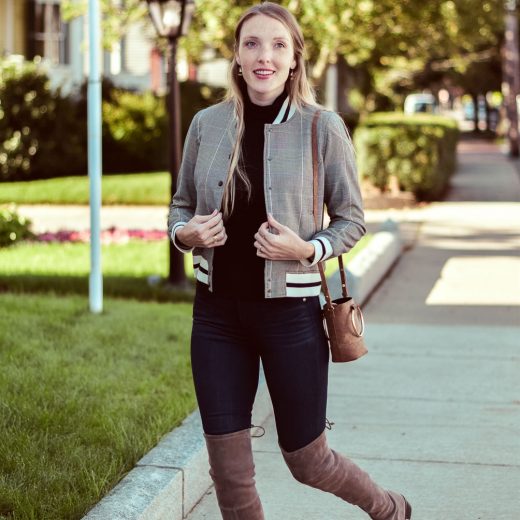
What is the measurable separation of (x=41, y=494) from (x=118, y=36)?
18855mm

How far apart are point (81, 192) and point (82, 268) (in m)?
9.36

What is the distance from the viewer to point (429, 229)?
1582 cm

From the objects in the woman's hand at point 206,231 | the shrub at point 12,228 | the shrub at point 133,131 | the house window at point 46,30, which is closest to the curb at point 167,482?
the woman's hand at point 206,231

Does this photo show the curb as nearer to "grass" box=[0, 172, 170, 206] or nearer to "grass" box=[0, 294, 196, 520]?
"grass" box=[0, 294, 196, 520]

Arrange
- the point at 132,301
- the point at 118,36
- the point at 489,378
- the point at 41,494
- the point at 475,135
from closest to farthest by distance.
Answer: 1. the point at 41,494
2. the point at 489,378
3. the point at 132,301
4. the point at 118,36
5. the point at 475,135

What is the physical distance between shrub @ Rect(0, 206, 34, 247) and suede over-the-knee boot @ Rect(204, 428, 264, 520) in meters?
9.48

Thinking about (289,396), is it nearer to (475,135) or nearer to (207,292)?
(207,292)

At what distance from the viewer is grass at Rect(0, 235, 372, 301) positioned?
9828mm

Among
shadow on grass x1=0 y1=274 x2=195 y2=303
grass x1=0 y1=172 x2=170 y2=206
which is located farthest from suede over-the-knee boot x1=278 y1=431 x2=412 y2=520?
grass x1=0 y1=172 x2=170 y2=206

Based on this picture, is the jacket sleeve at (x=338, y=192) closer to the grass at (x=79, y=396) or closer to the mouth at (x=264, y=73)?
the mouth at (x=264, y=73)

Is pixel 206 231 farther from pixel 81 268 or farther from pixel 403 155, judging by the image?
pixel 403 155

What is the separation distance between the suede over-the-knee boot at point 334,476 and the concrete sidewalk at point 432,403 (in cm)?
80

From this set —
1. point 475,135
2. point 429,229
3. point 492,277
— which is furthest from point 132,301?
point 475,135

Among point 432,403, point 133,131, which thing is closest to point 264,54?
point 432,403
